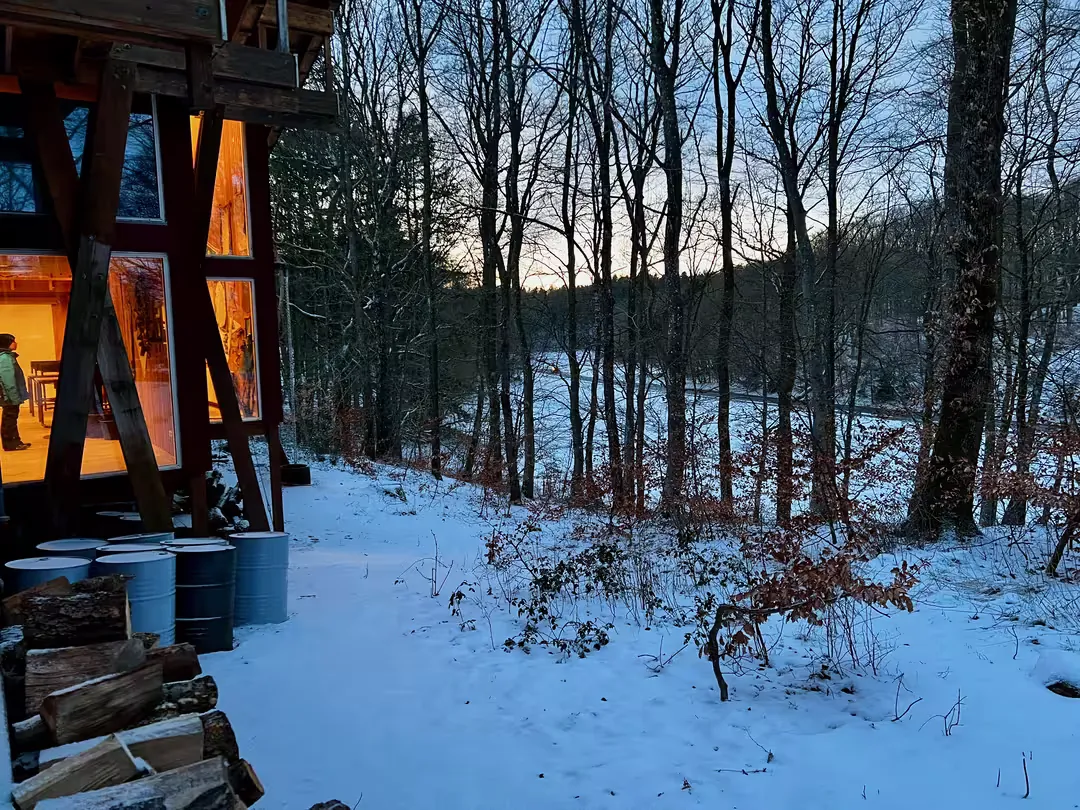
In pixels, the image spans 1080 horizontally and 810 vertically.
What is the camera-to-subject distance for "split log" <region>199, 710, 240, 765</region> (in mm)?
2426

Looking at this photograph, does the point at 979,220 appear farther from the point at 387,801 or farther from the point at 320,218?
the point at 320,218

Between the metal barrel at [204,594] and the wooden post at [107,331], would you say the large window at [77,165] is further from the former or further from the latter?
the metal barrel at [204,594]

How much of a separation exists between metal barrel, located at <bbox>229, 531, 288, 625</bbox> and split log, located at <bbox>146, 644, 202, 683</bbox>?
2660 millimetres

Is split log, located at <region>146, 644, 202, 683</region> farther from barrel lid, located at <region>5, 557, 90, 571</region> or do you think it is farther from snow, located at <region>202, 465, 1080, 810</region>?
barrel lid, located at <region>5, 557, 90, 571</region>

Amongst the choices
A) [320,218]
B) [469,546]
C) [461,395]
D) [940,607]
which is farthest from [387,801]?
[461,395]

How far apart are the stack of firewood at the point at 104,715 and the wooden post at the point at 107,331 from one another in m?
2.80

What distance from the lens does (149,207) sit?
21.3 feet

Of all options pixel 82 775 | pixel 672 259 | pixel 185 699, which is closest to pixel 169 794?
pixel 82 775

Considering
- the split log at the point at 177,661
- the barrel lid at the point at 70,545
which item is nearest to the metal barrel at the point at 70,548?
the barrel lid at the point at 70,545

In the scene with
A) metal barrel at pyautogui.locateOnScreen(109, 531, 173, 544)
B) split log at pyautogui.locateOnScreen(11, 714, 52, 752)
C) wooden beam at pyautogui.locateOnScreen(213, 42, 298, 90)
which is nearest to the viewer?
split log at pyautogui.locateOnScreen(11, 714, 52, 752)

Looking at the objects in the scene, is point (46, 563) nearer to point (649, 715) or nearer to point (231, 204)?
point (649, 715)

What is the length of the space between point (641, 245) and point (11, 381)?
1240cm

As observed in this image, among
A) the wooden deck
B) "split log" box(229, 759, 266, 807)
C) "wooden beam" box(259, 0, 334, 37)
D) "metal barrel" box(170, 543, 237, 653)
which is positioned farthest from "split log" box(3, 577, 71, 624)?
"wooden beam" box(259, 0, 334, 37)

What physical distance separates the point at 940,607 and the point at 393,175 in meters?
15.5
